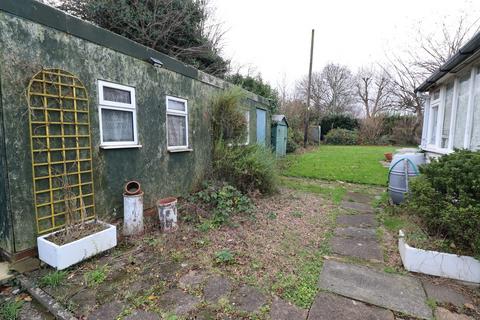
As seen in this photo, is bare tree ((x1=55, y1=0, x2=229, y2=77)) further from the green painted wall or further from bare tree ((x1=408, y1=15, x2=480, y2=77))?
bare tree ((x1=408, y1=15, x2=480, y2=77))

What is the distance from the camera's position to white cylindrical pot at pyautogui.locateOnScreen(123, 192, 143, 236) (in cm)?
361

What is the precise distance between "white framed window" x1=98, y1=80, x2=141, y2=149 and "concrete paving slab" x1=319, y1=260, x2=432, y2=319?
11.0 feet

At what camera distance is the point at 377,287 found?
8.32 ft

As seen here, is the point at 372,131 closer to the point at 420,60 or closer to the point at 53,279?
the point at 420,60

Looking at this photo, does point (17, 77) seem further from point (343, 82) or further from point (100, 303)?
point (343, 82)

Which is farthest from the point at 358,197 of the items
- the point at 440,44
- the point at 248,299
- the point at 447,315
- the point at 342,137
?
the point at 440,44

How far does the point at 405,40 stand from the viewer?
17.1 metres

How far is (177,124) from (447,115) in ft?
20.1

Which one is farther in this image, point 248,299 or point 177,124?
point 177,124

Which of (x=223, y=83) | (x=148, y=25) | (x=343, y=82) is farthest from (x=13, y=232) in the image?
(x=343, y=82)

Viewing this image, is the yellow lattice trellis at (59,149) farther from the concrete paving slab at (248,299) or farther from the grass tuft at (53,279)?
the concrete paving slab at (248,299)

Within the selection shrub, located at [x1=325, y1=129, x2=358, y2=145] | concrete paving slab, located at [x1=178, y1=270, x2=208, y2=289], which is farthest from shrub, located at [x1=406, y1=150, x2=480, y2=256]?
shrub, located at [x1=325, y1=129, x2=358, y2=145]

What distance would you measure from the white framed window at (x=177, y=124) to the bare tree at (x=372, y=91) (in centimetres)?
2313

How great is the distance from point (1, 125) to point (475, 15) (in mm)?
21297
